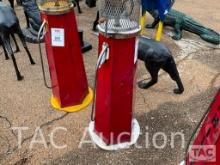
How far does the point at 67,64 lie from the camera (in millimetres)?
3428

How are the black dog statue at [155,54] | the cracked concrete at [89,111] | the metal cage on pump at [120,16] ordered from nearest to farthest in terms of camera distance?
1. the metal cage on pump at [120,16]
2. the cracked concrete at [89,111]
3. the black dog statue at [155,54]

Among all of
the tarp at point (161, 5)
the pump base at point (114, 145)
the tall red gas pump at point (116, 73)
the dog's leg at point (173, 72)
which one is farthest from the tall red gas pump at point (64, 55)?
the tarp at point (161, 5)

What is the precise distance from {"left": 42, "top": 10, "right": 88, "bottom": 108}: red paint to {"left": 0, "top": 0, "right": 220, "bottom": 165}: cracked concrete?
0.19 meters

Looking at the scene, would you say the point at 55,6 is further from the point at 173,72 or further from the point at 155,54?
the point at 173,72

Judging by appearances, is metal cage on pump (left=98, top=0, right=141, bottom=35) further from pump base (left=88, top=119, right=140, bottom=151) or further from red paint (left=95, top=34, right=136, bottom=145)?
pump base (left=88, top=119, right=140, bottom=151)

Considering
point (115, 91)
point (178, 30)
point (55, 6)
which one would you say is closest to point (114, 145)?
point (115, 91)

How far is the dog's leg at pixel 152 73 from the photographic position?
3575mm

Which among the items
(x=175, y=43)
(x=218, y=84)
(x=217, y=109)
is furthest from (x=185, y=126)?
(x=175, y=43)

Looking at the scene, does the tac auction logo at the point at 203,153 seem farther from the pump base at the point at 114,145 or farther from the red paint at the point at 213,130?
the pump base at the point at 114,145

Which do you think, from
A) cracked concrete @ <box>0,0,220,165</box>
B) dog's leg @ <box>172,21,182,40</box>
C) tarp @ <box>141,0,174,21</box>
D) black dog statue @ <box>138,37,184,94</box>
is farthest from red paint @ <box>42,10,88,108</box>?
dog's leg @ <box>172,21,182,40</box>

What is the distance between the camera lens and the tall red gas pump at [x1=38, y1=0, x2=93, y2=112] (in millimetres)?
3158

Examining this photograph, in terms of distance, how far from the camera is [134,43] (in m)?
2.67

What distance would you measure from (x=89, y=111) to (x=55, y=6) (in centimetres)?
115

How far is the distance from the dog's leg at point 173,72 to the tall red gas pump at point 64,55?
898 mm
